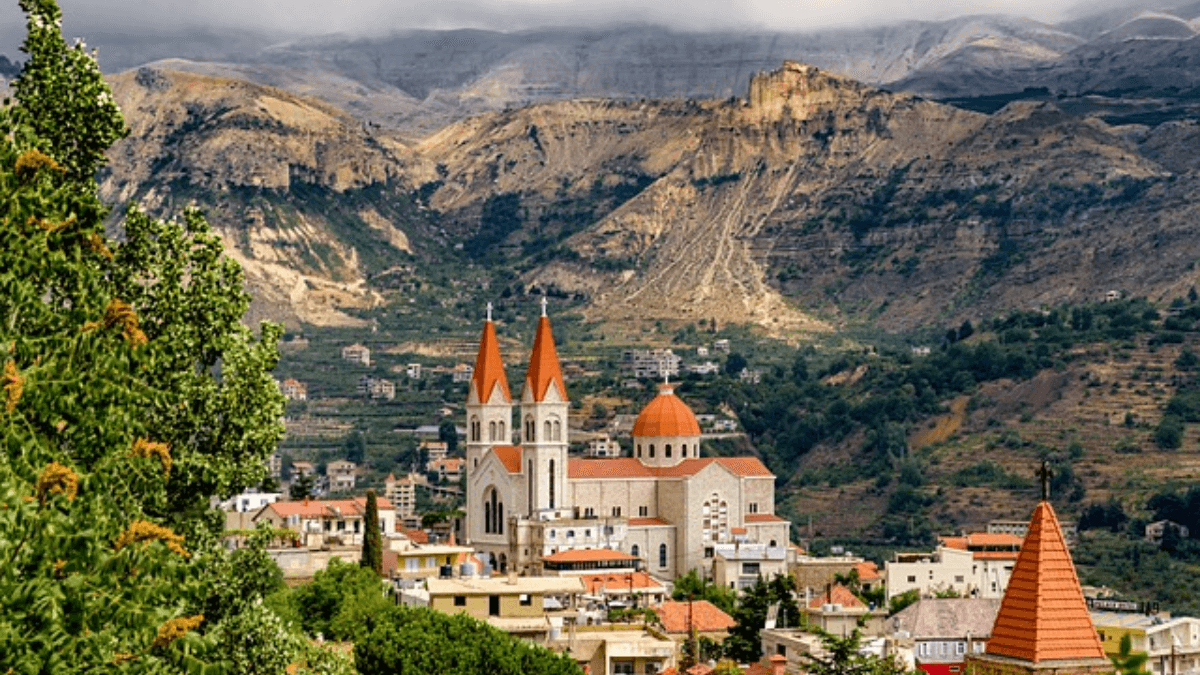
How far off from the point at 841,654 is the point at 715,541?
5660cm

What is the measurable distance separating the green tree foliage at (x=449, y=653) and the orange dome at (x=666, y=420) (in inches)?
1936

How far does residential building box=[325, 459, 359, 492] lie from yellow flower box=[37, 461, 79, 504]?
132081 millimetres

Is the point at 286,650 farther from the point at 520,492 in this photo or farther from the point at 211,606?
the point at 520,492

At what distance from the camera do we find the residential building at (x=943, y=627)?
68.8m

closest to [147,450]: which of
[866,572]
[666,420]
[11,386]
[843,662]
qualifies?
[11,386]

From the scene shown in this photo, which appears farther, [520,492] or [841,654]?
[520,492]

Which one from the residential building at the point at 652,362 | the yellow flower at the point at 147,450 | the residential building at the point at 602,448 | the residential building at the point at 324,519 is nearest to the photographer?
the yellow flower at the point at 147,450

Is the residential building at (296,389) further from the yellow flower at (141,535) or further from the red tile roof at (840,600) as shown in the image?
the yellow flower at (141,535)

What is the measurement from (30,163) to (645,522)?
79626 millimetres

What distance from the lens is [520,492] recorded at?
93000 millimetres

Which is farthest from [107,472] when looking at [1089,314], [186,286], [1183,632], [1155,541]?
[1089,314]

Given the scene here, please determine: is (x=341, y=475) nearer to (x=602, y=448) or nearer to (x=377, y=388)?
(x=602, y=448)

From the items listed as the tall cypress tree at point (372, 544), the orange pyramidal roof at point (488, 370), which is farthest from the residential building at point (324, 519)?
the tall cypress tree at point (372, 544)

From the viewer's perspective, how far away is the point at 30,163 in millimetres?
15812
